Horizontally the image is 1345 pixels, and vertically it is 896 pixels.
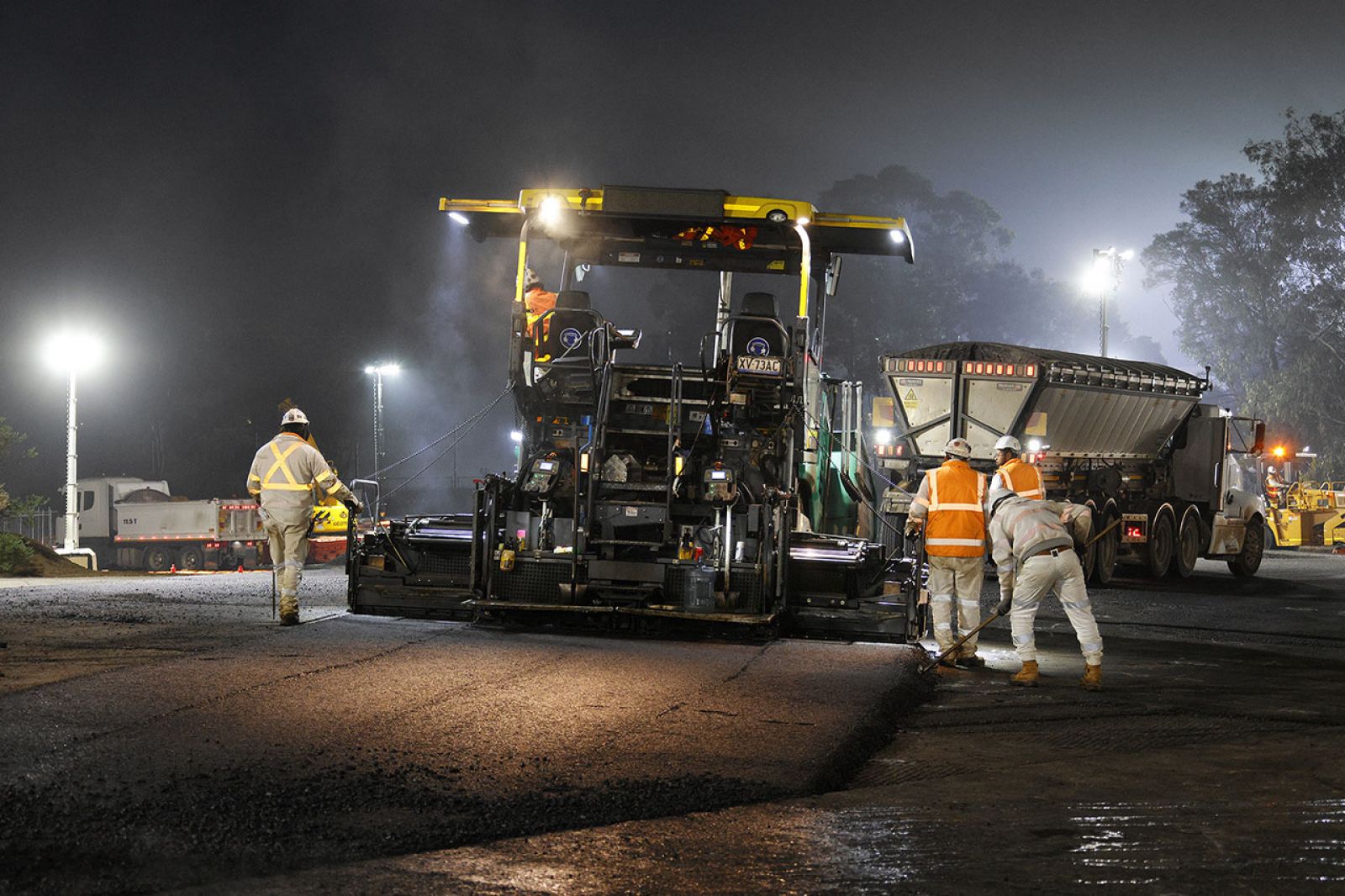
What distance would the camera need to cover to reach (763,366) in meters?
9.96

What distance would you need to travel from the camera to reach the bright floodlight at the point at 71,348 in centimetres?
2458

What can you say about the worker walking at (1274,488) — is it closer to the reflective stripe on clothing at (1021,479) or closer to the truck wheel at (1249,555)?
the truck wheel at (1249,555)

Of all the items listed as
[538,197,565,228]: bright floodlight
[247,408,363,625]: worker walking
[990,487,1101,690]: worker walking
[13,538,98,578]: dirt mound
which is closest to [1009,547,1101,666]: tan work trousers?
[990,487,1101,690]: worker walking

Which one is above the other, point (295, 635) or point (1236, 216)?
point (1236, 216)

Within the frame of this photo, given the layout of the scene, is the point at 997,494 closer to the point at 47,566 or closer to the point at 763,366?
the point at 763,366

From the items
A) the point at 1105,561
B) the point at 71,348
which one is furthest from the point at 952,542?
the point at 71,348

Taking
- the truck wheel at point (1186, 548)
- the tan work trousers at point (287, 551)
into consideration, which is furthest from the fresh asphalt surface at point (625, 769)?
the truck wheel at point (1186, 548)

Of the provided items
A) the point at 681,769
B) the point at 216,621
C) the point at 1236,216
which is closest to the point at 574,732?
the point at 681,769

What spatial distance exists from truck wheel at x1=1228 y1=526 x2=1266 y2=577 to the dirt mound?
18988 millimetres

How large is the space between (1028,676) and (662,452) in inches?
133

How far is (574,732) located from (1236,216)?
59712mm

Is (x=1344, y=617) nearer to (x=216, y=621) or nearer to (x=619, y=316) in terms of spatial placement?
(x=619, y=316)

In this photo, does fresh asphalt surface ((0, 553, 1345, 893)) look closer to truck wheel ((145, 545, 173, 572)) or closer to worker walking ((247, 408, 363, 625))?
worker walking ((247, 408, 363, 625))

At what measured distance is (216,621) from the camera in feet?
33.5
